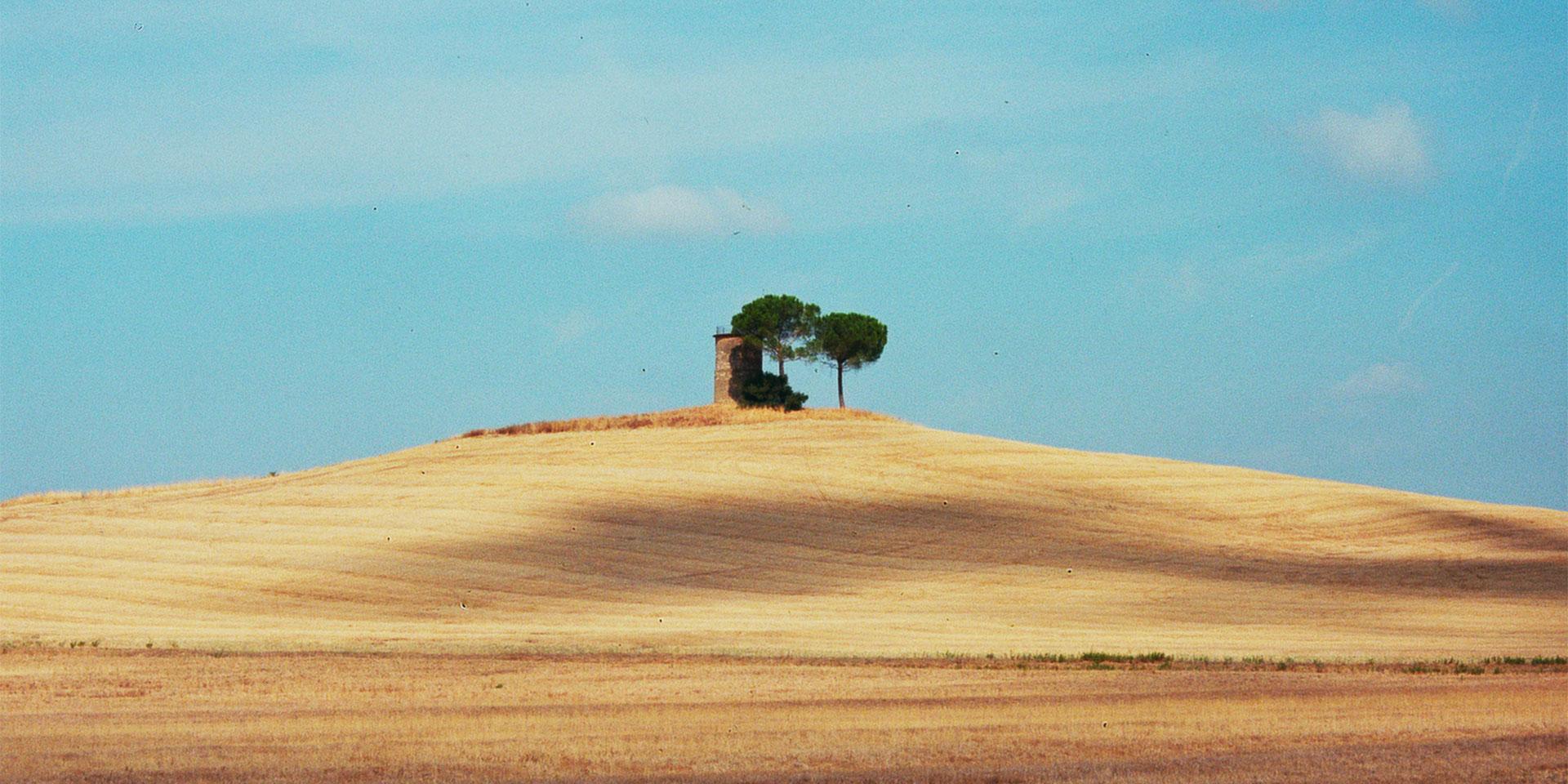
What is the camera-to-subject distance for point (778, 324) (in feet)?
231

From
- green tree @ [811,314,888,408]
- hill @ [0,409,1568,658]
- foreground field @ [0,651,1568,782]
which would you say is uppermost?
green tree @ [811,314,888,408]

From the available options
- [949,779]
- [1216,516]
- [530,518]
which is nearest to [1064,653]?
[949,779]

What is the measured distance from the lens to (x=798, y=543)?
39.1 meters

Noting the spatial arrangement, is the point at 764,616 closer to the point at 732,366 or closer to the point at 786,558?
the point at 786,558

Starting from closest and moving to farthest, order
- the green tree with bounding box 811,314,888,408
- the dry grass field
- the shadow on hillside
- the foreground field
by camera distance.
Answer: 1. the foreground field
2. the dry grass field
3. the shadow on hillside
4. the green tree with bounding box 811,314,888,408

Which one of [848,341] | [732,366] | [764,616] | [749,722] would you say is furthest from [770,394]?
[749,722]

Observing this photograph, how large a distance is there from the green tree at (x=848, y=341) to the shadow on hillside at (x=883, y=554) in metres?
27.7

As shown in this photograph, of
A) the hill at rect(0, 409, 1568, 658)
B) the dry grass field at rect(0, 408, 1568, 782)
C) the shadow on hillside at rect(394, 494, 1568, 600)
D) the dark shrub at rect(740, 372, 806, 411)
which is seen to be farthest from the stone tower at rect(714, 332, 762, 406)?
the shadow on hillside at rect(394, 494, 1568, 600)

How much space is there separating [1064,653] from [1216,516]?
21941 mm

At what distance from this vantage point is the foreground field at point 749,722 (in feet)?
48.0

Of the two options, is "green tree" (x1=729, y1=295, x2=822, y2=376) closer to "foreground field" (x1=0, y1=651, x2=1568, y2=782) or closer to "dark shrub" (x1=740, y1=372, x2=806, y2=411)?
"dark shrub" (x1=740, y1=372, x2=806, y2=411)

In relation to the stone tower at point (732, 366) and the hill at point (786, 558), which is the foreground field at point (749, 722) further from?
the stone tower at point (732, 366)

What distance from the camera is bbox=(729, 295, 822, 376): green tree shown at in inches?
2731

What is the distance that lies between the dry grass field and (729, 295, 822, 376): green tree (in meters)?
9.05
